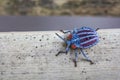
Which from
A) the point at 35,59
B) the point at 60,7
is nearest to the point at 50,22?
the point at 60,7

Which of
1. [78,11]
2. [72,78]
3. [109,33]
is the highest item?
[78,11]

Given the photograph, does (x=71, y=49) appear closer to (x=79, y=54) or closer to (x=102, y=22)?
(x=79, y=54)

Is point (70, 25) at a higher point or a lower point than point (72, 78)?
higher

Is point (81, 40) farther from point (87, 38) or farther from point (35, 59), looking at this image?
point (35, 59)

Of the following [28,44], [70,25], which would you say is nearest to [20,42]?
[28,44]

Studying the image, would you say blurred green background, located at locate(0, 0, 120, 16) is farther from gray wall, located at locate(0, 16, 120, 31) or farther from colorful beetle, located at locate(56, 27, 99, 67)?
colorful beetle, located at locate(56, 27, 99, 67)

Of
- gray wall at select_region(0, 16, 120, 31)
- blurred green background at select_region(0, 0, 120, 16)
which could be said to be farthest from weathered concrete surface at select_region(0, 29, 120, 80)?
blurred green background at select_region(0, 0, 120, 16)
